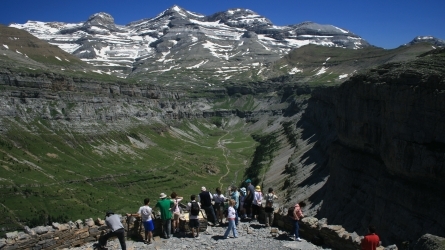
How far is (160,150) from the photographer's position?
184375mm

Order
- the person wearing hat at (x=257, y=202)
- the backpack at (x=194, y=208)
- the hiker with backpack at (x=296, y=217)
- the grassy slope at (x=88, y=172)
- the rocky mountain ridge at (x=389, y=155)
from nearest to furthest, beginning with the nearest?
1. the hiker with backpack at (x=296, y=217)
2. the backpack at (x=194, y=208)
3. the person wearing hat at (x=257, y=202)
4. the rocky mountain ridge at (x=389, y=155)
5. the grassy slope at (x=88, y=172)

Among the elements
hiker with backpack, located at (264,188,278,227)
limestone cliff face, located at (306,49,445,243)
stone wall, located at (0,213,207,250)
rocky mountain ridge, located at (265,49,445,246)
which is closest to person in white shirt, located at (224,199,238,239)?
stone wall, located at (0,213,207,250)

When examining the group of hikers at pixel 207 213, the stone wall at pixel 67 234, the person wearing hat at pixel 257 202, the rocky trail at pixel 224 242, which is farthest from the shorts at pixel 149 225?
the person wearing hat at pixel 257 202

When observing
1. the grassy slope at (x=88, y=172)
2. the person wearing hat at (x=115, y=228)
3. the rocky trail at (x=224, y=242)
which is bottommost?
the grassy slope at (x=88, y=172)

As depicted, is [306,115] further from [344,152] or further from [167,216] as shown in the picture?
[167,216]

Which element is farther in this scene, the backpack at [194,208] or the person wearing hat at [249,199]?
the person wearing hat at [249,199]

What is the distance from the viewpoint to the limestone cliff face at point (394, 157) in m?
44.8

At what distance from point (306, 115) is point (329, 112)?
43530 mm

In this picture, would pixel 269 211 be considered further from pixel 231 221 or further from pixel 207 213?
pixel 207 213

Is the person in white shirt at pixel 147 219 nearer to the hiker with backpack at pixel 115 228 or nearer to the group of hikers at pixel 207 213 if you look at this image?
the group of hikers at pixel 207 213

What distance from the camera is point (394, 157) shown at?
167ft

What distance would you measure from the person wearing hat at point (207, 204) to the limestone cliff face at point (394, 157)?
24709 mm

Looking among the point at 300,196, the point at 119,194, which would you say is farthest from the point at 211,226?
the point at 119,194

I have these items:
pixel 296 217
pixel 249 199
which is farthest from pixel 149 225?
pixel 296 217
